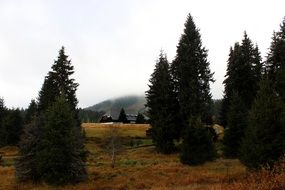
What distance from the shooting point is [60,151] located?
35.2 metres

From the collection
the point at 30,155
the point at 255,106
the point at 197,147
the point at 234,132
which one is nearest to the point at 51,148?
the point at 30,155

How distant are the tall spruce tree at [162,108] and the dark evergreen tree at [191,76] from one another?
1.29 metres

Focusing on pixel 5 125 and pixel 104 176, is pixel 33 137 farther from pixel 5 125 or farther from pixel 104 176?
pixel 5 125

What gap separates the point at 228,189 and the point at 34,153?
3015 cm

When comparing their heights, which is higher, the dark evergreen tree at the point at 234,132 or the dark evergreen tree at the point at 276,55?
the dark evergreen tree at the point at 276,55

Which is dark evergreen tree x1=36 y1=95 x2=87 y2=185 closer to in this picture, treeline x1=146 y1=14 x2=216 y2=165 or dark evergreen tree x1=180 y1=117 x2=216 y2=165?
dark evergreen tree x1=180 y1=117 x2=216 y2=165

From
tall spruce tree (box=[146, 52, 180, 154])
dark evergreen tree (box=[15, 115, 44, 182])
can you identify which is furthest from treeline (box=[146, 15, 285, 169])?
dark evergreen tree (box=[15, 115, 44, 182])

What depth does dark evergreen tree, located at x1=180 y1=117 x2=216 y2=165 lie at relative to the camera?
40156 mm

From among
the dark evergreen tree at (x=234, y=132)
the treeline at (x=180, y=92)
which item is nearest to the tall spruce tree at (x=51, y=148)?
the dark evergreen tree at (x=234, y=132)

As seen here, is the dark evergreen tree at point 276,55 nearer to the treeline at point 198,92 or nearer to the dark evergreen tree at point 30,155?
the treeline at point 198,92

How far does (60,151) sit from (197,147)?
1373cm

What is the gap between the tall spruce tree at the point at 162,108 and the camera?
54.3m

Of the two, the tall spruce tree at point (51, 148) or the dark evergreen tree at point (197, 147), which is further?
the dark evergreen tree at point (197, 147)

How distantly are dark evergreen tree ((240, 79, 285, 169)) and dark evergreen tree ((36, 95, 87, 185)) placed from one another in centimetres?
1403
